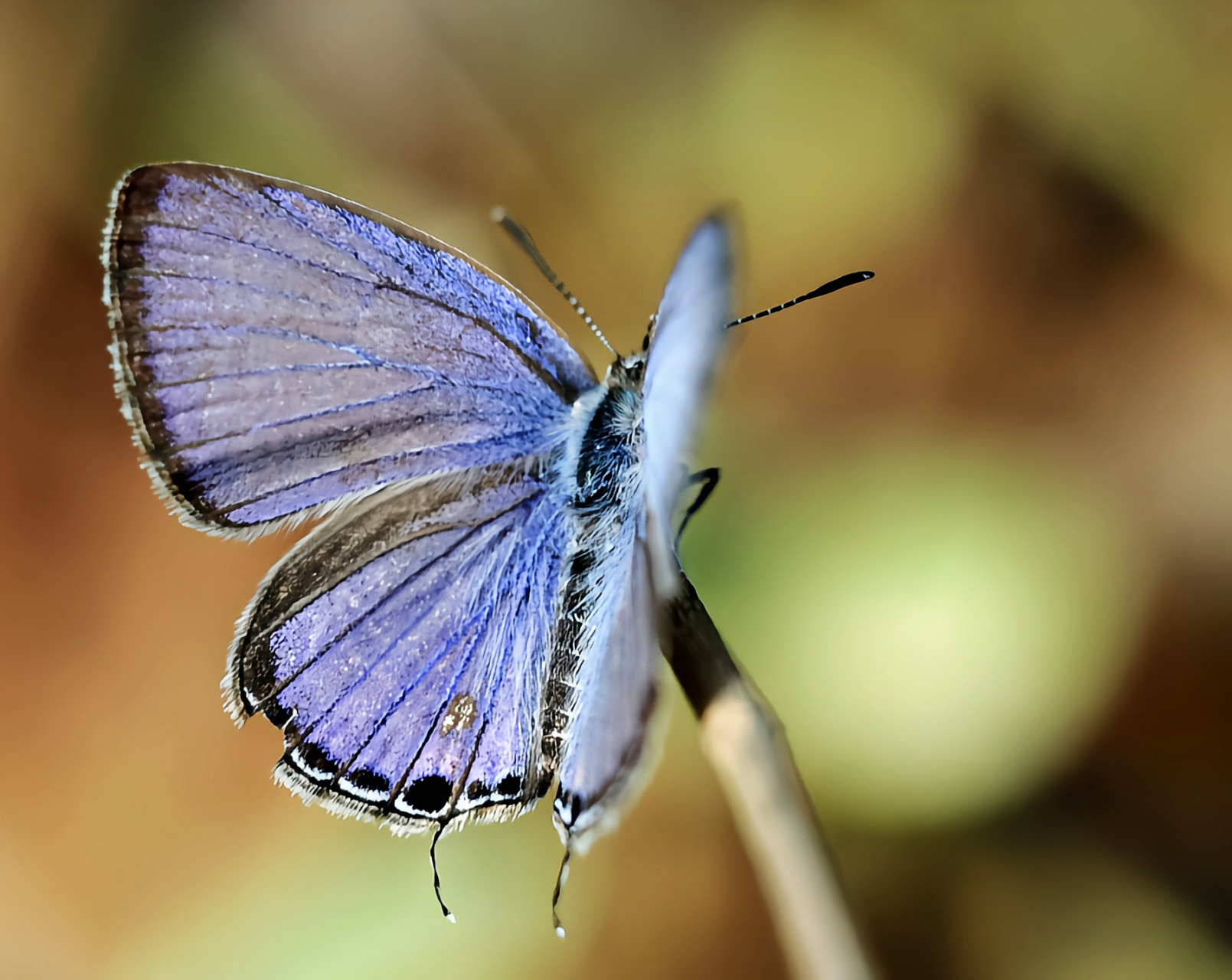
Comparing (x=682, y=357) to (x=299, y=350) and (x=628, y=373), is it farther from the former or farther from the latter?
(x=299, y=350)

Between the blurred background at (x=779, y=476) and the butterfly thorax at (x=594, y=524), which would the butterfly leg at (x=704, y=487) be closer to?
the butterfly thorax at (x=594, y=524)

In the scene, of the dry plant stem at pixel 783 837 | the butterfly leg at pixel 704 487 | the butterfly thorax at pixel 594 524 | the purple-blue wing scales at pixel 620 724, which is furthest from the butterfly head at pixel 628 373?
the dry plant stem at pixel 783 837

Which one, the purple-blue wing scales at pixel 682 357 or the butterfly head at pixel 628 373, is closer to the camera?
the purple-blue wing scales at pixel 682 357

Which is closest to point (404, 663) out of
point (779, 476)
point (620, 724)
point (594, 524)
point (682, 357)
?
point (594, 524)

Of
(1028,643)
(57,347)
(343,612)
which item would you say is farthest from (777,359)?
(57,347)

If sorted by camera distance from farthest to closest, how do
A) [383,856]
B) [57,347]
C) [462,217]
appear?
[462,217] → [57,347] → [383,856]

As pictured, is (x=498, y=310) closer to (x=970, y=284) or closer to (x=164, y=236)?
(x=164, y=236)
